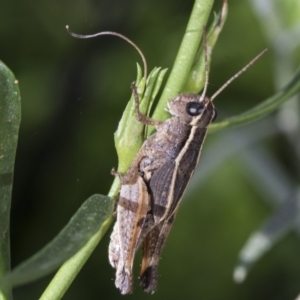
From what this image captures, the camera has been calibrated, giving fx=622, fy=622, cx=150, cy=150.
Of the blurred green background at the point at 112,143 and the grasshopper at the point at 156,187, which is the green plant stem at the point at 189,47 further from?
the blurred green background at the point at 112,143

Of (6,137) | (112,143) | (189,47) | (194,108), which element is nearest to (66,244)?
(6,137)

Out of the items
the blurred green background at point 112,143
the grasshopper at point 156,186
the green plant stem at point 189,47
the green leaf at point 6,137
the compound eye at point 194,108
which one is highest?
the green plant stem at point 189,47

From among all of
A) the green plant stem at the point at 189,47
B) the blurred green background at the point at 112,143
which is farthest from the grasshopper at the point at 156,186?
the blurred green background at the point at 112,143

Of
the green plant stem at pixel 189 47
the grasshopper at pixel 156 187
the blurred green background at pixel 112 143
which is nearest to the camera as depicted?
the green plant stem at pixel 189 47

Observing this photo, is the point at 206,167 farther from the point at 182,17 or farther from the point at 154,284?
the point at 154,284

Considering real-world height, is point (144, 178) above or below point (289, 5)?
below

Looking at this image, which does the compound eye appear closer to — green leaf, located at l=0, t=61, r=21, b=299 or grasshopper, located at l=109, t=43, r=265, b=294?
grasshopper, located at l=109, t=43, r=265, b=294

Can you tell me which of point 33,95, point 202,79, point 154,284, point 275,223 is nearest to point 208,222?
point 275,223
